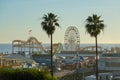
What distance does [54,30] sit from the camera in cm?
4388

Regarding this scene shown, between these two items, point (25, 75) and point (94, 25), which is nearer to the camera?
point (25, 75)

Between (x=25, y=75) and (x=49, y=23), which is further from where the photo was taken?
(x=49, y=23)

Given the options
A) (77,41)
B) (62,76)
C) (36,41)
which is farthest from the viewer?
(36,41)

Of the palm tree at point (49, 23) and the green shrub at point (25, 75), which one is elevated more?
the palm tree at point (49, 23)

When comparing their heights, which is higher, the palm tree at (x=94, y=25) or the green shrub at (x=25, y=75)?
the palm tree at (x=94, y=25)

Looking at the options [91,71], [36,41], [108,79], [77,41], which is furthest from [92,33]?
[36,41]

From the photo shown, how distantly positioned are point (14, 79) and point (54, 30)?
14.0m

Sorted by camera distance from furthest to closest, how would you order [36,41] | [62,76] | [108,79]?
1. [36,41]
2. [62,76]
3. [108,79]

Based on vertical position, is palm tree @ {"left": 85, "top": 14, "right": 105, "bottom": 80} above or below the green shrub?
above

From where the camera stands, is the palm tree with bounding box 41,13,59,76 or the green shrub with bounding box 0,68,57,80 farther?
the palm tree with bounding box 41,13,59,76

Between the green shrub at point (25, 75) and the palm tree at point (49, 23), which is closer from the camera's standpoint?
the green shrub at point (25, 75)

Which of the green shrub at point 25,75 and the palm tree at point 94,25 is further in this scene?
the palm tree at point 94,25

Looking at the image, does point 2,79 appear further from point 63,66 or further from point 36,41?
point 36,41

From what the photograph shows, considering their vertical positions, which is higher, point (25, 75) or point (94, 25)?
point (94, 25)
